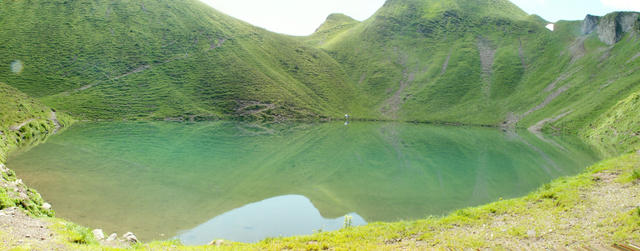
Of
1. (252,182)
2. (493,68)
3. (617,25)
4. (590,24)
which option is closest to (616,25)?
(617,25)

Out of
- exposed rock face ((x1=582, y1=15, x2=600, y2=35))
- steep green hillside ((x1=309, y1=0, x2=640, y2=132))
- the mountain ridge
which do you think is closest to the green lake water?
the mountain ridge

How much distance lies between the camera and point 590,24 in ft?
502

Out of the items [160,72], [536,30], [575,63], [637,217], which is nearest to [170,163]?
[637,217]

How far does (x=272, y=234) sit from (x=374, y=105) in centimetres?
12430

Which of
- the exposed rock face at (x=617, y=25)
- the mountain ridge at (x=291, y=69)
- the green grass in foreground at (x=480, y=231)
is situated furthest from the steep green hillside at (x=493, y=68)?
the green grass in foreground at (x=480, y=231)

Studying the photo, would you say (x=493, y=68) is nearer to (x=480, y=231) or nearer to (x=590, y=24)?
(x=590, y=24)

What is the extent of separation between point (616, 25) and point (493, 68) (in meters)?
47.2

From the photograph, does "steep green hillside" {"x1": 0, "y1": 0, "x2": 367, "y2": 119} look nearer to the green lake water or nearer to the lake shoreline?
the green lake water

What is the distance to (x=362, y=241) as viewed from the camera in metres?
13.8

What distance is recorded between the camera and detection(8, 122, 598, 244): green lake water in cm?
2098

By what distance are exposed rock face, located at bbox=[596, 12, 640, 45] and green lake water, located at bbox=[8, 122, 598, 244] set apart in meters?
117

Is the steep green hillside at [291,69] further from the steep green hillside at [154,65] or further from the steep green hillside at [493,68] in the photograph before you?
the steep green hillside at [493,68]

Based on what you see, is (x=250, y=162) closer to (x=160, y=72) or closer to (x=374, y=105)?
(x=160, y=72)

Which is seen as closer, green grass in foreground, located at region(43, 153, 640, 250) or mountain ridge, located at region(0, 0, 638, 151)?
green grass in foreground, located at region(43, 153, 640, 250)
